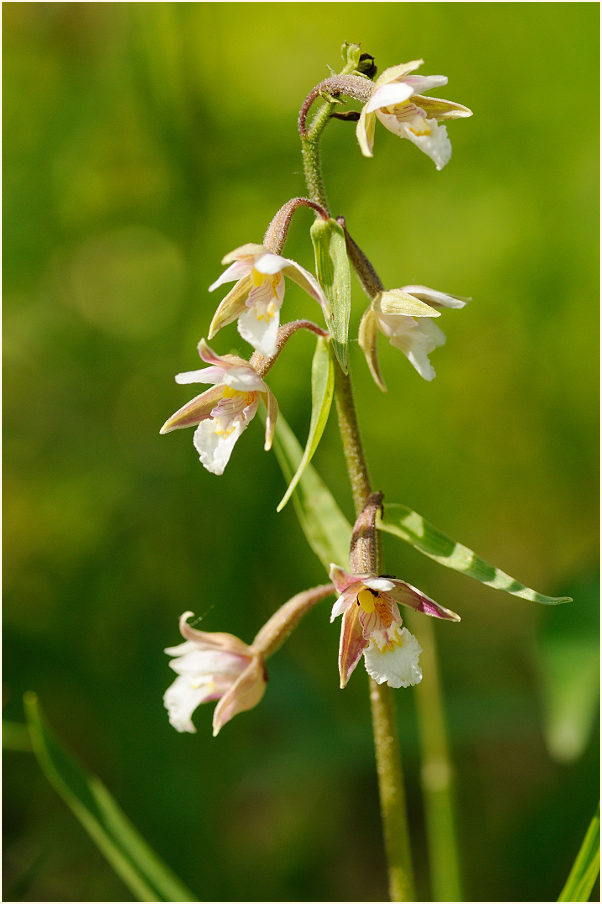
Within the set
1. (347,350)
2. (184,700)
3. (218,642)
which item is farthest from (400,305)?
(184,700)

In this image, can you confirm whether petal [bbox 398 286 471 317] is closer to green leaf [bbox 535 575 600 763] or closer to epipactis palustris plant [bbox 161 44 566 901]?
epipactis palustris plant [bbox 161 44 566 901]

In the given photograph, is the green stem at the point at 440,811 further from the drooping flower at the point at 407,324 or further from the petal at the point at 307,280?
the petal at the point at 307,280

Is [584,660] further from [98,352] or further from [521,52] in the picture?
[521,52]

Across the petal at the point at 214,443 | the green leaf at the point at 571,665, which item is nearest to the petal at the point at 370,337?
the petal at the point at 214,443

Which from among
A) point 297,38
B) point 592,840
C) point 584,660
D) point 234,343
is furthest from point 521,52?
point 592,840

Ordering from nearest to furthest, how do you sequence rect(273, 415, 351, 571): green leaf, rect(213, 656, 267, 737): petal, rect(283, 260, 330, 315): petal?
rect(283, 260, 330, 315): petal → rect(213, 656, 267, 737): petal → rect(273, 415, 351, 571): green leaf

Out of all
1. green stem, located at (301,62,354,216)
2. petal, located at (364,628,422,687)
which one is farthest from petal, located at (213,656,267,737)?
green stem, located at (301,62,354,216)
